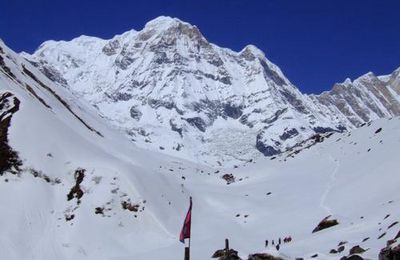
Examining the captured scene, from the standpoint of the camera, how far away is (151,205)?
52500mm

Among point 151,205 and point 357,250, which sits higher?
point 151,205

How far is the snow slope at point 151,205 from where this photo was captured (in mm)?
41875

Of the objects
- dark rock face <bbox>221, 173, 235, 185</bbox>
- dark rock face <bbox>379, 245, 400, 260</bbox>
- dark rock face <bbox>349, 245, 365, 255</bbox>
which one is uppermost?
dark rock face <bbox>221, 173, 235, 185</bbox>

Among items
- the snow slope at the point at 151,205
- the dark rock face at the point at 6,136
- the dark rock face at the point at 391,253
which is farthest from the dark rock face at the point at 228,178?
the dark rock face at the point at 391,253

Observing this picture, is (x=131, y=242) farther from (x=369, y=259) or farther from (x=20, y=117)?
(x=369, y=259)

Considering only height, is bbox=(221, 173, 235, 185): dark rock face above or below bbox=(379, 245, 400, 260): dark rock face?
above

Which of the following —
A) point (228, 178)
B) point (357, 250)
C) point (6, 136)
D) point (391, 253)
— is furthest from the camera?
point (228, 178)

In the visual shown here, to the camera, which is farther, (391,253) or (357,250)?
(357,250)

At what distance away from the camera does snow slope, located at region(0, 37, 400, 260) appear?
4188 cm

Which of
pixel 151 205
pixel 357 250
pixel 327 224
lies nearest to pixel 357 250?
pixel 357 250

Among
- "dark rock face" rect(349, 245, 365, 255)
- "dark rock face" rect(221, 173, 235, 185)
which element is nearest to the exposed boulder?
"dark rock face" rect(349, 245, 365, 255)

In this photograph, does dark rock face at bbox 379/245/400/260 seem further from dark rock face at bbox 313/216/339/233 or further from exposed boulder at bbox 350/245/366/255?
dark rock face at bbox 313/216/339/233

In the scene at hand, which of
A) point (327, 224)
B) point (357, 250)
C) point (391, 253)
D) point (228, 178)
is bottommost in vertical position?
point (391, 253)

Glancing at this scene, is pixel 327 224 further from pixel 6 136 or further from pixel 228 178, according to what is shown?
pixel 228 178
